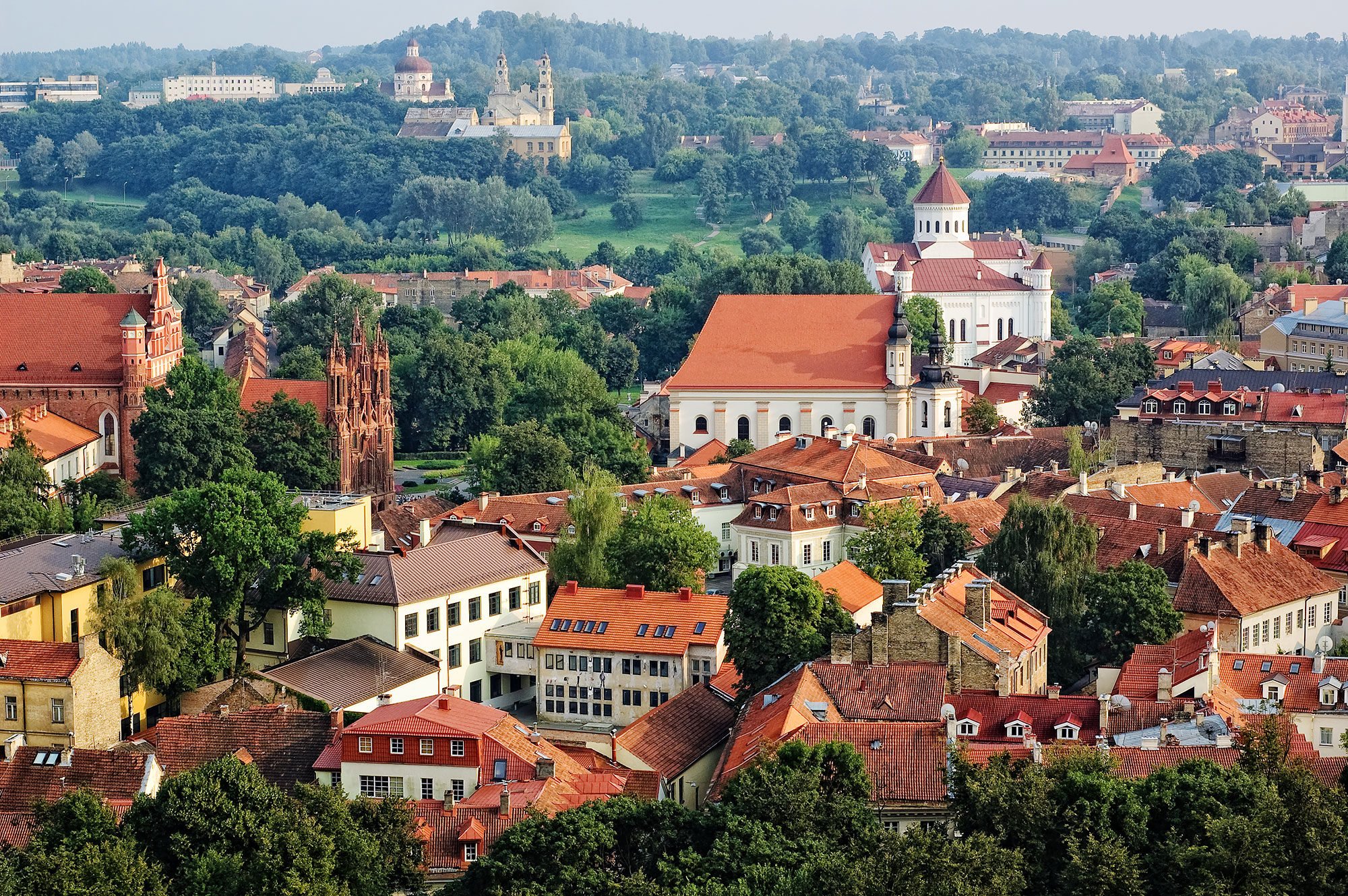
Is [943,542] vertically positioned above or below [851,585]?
below

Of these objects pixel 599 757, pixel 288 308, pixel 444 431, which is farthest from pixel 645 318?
pixel 599 757

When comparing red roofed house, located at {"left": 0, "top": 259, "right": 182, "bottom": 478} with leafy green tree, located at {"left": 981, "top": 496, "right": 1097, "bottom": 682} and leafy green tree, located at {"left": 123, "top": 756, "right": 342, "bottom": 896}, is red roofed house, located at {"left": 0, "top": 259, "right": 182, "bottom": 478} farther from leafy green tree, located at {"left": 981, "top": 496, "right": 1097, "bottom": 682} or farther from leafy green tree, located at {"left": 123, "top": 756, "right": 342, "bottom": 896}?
leafy green tree, located at {"left": 123, "top": 756, "right": 342, "bottom": 896}

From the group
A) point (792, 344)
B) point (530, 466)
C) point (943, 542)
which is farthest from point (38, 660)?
point (792, 344)

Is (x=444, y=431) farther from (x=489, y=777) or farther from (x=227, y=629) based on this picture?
(x=489, y=777)

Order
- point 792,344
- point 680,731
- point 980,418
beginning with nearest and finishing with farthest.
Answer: point 680,731 → point 980,418 → point 792,344

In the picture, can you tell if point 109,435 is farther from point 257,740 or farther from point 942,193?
point 942,193

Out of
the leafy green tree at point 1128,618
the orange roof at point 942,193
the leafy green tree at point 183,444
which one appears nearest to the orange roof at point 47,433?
the leafy green tree at point 183,444

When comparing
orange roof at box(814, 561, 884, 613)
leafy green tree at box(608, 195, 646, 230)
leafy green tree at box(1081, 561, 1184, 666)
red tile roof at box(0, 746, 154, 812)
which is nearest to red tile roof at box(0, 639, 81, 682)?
red tile roof at box(0, 746, 154, 812)
